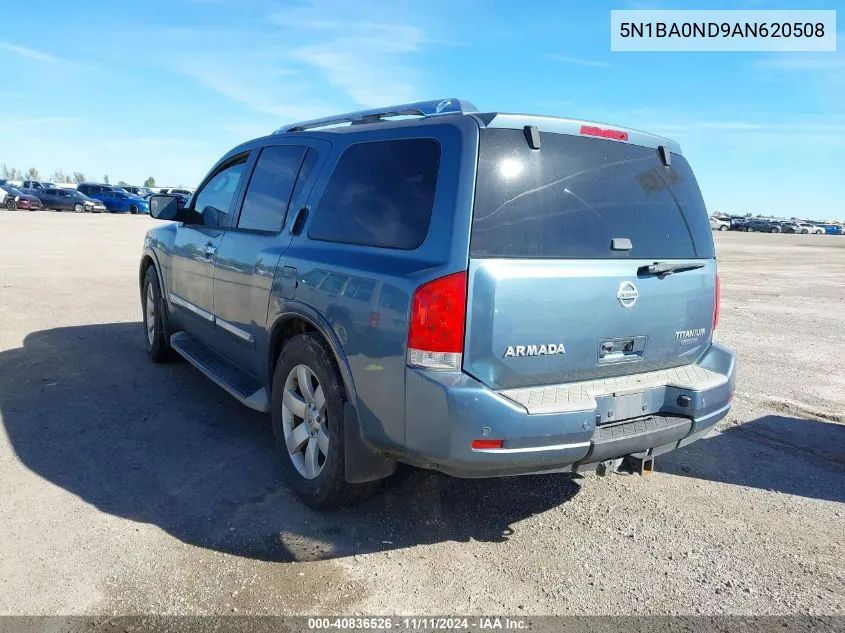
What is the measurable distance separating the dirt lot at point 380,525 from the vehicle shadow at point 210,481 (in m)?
0.01

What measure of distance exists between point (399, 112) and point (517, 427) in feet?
6.11

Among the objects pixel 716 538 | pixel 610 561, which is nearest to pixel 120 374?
pixel 610 561

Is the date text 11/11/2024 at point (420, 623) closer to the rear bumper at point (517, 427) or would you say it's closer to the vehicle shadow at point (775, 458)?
the rear bumper at point (517, 427)

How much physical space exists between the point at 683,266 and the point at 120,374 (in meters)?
4.81

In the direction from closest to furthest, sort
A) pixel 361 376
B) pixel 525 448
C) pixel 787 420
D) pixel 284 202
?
pixel 525 448
pixel 361 376
pixel 284 202
pixel 787 420

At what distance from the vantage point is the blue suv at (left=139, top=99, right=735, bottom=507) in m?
2.78

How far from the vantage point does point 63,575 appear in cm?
291

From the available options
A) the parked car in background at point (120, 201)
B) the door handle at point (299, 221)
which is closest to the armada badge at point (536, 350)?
the door handle at point (299, 221)

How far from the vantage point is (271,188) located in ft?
14.1

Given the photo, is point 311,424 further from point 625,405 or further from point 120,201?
point 120,201

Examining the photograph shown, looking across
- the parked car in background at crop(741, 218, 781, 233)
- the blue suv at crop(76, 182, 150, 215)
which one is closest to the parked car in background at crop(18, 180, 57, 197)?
the blue suv at crop(76, 182, 150, 215)

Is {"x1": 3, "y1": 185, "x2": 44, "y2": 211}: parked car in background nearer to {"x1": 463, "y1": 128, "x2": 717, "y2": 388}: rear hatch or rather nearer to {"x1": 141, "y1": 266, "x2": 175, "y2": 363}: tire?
{"x1": 141, "y1": 266, "x2": 175, "y2": 363}: tire

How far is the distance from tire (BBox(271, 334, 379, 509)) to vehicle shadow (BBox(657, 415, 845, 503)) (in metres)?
2.20

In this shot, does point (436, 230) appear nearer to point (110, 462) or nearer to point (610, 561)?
point (610, 561)
